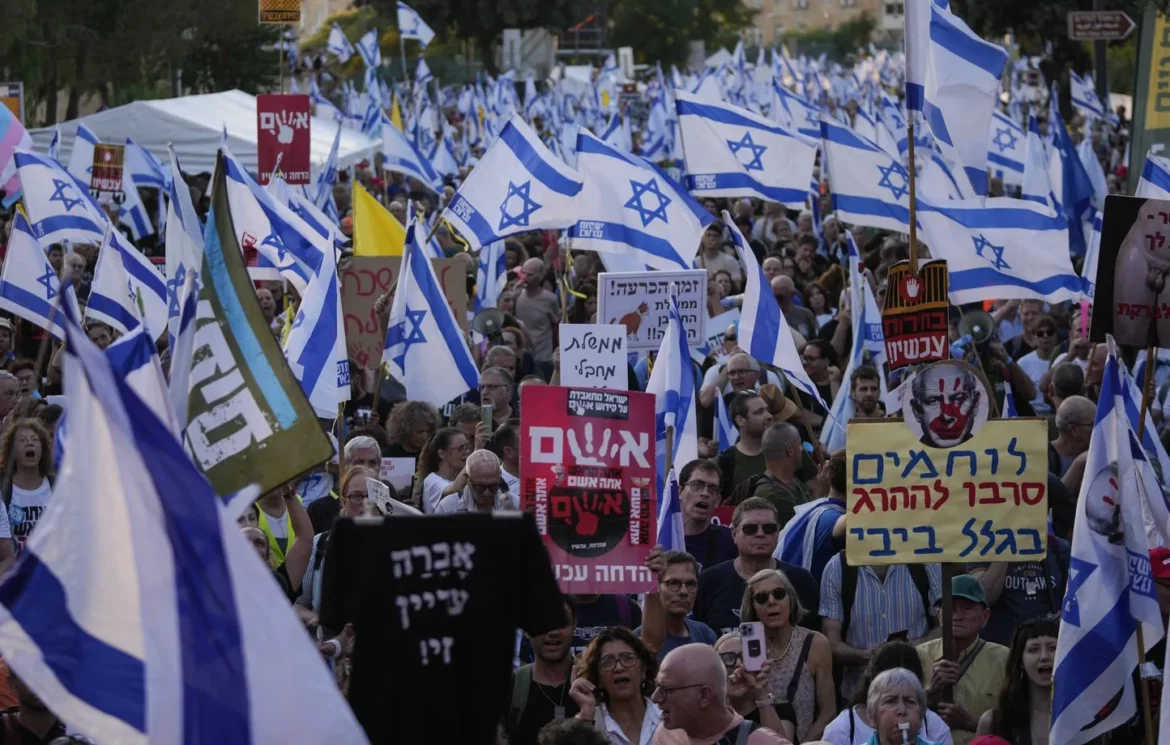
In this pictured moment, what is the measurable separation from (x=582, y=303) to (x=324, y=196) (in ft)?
18.2

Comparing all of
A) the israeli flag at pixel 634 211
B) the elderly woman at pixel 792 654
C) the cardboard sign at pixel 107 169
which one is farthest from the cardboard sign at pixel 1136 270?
the cardboard sign at pixel 107 169

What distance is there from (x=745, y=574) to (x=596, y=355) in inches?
112

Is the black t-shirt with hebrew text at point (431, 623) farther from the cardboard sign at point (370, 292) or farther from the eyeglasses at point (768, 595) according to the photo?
the cardboard sign at point (370, 292)

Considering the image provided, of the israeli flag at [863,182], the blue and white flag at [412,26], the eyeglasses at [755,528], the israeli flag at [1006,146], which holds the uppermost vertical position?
the blue and white flag at [412,26]

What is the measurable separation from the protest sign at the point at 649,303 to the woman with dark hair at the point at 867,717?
210 inches

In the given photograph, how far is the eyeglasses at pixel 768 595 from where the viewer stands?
23.6 ft

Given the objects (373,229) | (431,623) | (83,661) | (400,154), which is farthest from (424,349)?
(400,154)

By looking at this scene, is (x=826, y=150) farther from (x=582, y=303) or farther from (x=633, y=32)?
(x=633, y=32)

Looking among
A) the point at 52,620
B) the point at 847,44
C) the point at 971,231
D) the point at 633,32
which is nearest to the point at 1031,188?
the point at 971,231

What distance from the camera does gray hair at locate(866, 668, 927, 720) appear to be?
20.4 feet

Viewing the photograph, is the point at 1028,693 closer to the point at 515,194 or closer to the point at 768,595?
the point at 768,595

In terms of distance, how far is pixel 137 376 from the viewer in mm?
6168

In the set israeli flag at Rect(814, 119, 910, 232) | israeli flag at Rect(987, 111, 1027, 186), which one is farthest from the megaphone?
israeli flag at Rect(987, 111, 1027, 186)

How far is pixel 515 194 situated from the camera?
14.6m
